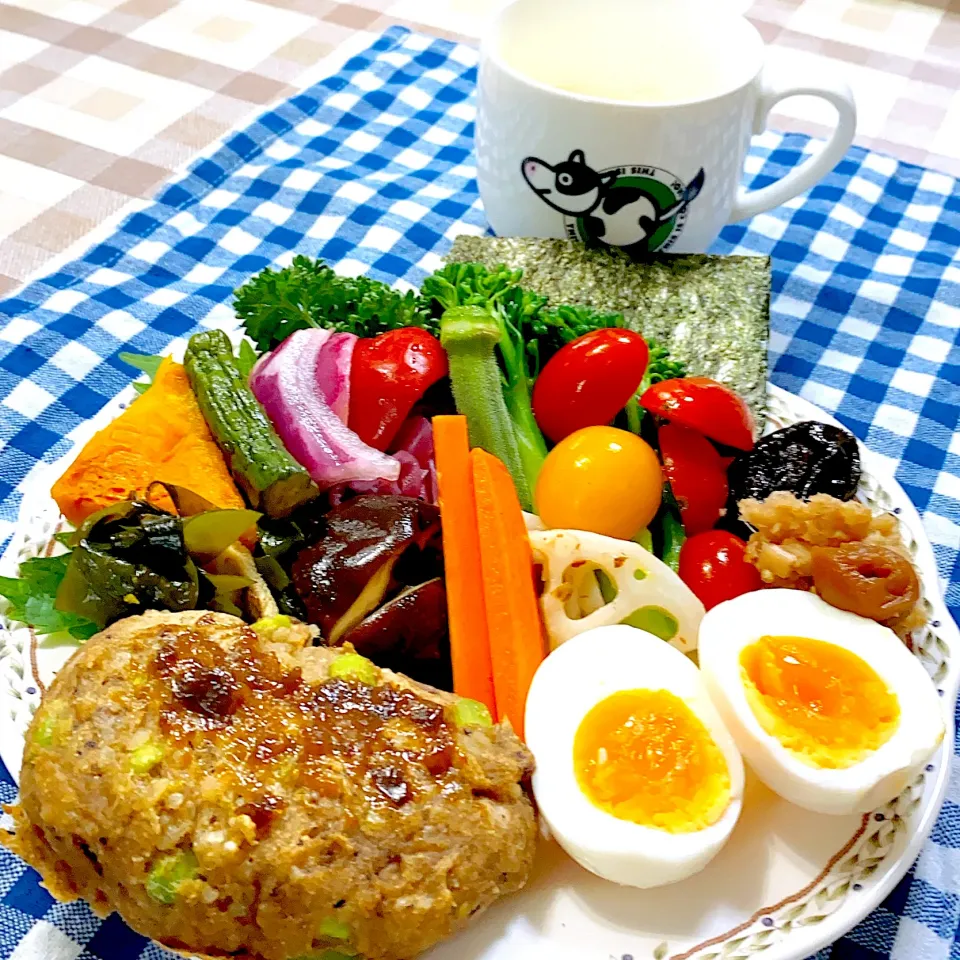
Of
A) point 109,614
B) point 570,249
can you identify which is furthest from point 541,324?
point 109,614

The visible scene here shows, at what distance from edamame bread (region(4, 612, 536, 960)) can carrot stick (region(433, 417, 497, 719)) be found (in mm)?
247

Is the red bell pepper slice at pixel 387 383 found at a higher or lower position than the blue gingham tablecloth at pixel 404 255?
higher

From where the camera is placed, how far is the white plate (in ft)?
4.30

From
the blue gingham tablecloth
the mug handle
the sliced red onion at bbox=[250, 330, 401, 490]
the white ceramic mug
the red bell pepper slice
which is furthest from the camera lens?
the blue gingham tablecloth

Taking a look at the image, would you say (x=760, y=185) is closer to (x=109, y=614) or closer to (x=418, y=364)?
(x=418, y=364)

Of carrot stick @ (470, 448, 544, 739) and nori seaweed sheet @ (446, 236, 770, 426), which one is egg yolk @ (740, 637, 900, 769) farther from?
nori seaweed sheet @ (446, 236, 770, 426)

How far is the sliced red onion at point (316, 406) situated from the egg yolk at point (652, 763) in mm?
693

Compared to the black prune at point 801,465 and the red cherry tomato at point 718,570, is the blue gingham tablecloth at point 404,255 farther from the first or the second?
the red cherry tomato at point 718,570

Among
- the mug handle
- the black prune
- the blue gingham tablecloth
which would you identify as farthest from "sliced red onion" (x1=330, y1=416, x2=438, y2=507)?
the mug handle

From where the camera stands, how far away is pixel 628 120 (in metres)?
2.19

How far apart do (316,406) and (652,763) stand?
99 cm

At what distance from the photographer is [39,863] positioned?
1347 mm

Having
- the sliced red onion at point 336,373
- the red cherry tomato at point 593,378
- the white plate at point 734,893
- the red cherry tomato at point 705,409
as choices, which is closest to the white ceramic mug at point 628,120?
the red cherry tomato at point 593,378

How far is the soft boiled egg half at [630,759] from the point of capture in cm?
133
